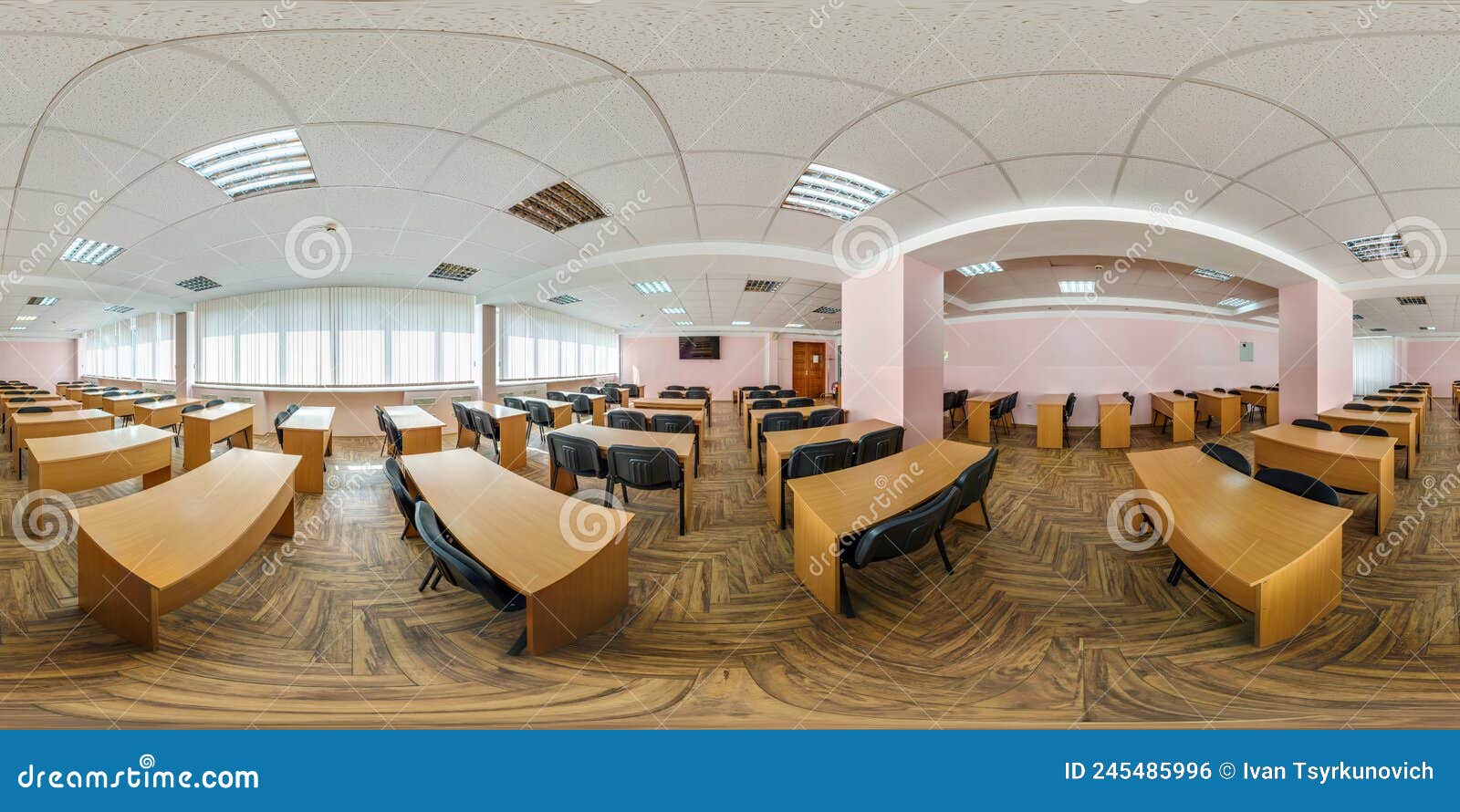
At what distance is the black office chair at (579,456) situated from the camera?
354 cm

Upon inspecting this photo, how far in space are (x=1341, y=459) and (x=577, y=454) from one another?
5680 mm

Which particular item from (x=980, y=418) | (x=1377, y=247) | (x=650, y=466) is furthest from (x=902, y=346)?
(x=1377, y=247)

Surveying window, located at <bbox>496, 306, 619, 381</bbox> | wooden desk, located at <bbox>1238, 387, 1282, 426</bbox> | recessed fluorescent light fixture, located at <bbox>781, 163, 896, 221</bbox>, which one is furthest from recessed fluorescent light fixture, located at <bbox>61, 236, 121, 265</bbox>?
wooden desk, located at <bbox>1238, 387, 1282, 426</bbox>

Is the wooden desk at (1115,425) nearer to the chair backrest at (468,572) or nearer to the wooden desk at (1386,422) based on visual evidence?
the wooden desk at (1386,422)

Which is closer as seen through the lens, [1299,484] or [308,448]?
[1299,484]

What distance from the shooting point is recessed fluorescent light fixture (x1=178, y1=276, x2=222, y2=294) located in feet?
20.2

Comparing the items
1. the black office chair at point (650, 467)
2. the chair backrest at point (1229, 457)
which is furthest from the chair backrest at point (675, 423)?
the chair backrest at point (1229, 457)

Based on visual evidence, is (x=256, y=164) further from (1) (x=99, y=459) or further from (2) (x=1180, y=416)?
(2) (x=1180, y=416)

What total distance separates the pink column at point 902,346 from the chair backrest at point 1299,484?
232 cm

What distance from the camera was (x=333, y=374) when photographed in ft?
24.6

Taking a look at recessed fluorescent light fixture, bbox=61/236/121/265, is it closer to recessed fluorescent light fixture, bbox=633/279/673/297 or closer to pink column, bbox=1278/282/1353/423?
recessed fluorescent light fixture, bbox=633/279/673/297

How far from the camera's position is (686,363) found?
13.3 metres

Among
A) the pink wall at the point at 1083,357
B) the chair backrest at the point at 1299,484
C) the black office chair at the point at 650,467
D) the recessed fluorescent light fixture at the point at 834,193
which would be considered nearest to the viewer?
the chair backrest at the point at 1299,484

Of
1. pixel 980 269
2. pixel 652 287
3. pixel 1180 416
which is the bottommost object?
pixel 1180 416
